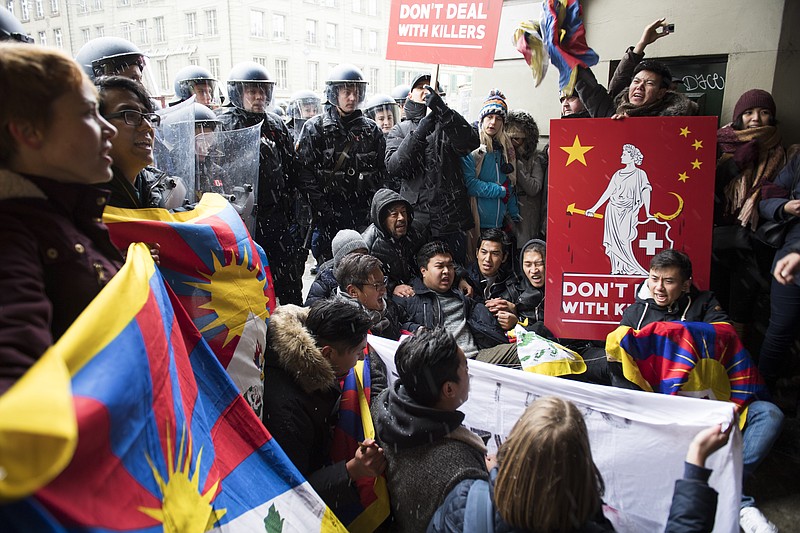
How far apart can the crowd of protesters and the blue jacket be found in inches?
0.6

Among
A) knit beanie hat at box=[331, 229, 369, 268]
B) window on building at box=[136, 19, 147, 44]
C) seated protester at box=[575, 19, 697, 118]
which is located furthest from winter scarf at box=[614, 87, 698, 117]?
window on building at box=[136, 19, 147, 44]

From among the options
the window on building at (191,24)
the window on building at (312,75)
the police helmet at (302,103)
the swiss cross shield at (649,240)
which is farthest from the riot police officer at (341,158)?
the window on building at (312,75)

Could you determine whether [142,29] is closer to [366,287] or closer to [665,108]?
[366,287]

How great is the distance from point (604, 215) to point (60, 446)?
3.27 metres

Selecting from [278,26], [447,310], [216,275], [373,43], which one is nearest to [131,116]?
[216,275]

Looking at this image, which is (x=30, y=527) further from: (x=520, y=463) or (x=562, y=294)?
(x=562, y=294)

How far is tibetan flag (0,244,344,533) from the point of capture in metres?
0.85

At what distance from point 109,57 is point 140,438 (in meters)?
3.41

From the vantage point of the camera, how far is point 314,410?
221 centimetres

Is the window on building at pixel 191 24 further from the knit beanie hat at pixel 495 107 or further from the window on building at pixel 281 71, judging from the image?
the knit beanie hat at pixel 495 107

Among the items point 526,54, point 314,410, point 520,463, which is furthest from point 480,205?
point 520,463

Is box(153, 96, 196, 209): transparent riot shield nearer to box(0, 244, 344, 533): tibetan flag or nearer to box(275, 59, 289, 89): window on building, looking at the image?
box(0, 244, 344, 533): tibetan flag

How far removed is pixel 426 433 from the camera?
184 centimetres

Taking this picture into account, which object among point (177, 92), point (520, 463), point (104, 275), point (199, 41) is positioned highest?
point (199, 41)
